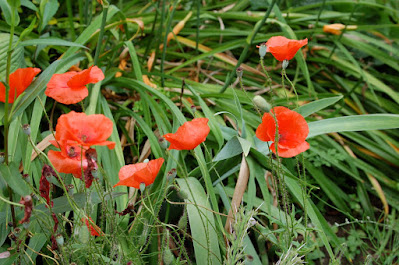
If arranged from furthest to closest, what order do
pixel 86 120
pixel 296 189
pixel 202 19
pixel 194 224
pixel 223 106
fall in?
1. pixel 202 19
2. pixel 223 106
3. pixel 296 189
4. pixel 194 224
5. pixel 86 120

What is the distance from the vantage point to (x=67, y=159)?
101 cm

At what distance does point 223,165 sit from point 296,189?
9.6 inches

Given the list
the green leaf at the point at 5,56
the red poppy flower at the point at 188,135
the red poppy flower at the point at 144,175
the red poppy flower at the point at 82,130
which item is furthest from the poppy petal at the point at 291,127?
the green leaf at the point at 5,56

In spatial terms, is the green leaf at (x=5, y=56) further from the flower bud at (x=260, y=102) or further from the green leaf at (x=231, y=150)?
the flower bud at (x=260, y=102)

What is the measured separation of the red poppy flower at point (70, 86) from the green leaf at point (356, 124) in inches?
27.5

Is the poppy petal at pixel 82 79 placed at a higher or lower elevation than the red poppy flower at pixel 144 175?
higher

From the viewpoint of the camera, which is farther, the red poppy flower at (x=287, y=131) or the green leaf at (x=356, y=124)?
the green leaf at (x=356, y=124)

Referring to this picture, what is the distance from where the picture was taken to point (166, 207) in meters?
1.45

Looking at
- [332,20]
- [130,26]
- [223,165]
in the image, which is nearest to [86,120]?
[223,165]

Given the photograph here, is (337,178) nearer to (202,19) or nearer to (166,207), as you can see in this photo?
(166,207)

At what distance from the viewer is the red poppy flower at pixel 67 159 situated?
99 centimetres

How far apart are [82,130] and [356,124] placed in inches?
34.0

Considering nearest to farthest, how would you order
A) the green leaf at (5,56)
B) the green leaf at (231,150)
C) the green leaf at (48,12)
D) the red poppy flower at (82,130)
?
1. the red poppy flower at (82,130)
2. the green leaf at (231,150)
3. the green leaf at (5,56)
4. the green leaf at (48,12)

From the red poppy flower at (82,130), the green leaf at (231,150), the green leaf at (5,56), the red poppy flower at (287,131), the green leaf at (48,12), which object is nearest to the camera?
the red poppy flower at (82,130)
